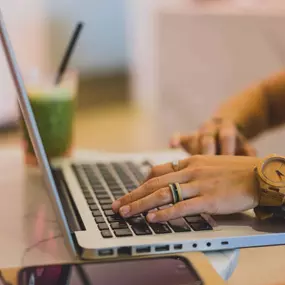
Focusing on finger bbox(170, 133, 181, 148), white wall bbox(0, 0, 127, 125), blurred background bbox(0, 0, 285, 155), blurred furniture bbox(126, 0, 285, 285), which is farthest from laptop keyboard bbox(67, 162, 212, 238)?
white wall bbox(0, 0, 127, 125)

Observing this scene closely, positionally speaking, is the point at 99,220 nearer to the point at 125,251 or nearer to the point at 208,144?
the point at 125,251

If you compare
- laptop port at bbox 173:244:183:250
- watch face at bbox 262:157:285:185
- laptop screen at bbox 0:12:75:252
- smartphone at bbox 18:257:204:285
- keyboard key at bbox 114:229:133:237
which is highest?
laptop screen at bbox 0:12:75:252

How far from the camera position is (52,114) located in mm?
1151

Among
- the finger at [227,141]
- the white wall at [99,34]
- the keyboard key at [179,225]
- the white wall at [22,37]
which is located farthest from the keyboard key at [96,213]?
the white wall at [99,34]

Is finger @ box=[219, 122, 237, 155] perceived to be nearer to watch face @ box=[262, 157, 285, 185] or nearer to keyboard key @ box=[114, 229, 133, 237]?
watch face @ box=[262, 157, 285, 185]

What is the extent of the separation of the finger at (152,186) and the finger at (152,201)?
0.02m

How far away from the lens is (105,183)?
0.99 meters

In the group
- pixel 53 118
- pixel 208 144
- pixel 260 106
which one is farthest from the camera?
pixel 260 106

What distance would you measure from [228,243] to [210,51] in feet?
5.42

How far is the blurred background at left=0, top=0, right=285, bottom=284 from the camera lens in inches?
84.8

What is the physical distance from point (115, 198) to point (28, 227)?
0.14 metres

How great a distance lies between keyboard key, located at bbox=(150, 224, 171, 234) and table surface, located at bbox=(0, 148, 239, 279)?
0.21 feet

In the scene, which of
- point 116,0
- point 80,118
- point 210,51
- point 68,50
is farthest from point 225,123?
point 116,0

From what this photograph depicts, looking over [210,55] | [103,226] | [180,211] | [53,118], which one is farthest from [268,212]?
[210,55]
